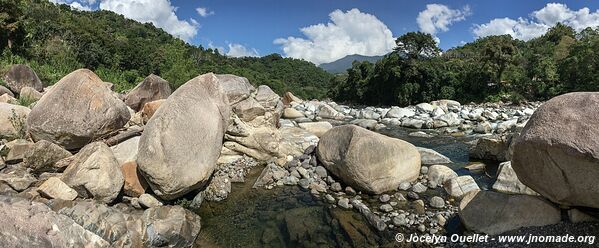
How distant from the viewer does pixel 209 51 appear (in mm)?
104375

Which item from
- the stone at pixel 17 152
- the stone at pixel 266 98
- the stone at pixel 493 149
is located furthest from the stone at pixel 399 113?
the stone at pixel 17 152

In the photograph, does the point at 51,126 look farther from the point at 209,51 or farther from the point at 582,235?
the point at 209,51

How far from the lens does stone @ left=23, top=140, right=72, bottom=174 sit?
9.99 meters

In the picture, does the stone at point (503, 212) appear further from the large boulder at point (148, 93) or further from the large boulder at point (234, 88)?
the large boulder at point (148, 93)

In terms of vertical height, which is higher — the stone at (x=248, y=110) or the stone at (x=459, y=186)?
the stone at (x=248, y=110)

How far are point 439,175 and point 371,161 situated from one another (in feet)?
8.48

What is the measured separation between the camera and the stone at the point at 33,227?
4262mm

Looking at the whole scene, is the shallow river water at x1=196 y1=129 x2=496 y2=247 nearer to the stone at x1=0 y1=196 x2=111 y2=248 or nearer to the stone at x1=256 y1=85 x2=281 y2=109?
the stone at x1=0 y1=196 x2=111 y2=248

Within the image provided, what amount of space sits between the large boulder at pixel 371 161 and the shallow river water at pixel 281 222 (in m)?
1.21

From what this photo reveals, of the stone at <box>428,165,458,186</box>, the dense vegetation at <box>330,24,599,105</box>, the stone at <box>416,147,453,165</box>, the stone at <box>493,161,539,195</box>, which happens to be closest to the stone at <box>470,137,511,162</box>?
the stone at <box>416,147,453,165</box>

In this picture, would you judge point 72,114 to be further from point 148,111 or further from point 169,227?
point 169,227

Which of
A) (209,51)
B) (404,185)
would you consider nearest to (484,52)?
(404,185)

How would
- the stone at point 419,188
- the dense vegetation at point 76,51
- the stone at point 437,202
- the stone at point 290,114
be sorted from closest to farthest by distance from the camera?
the stone at point 437,202 < the stone at point 419,188 < the stone at point 290,114 < the dense vegetation at point 76,51

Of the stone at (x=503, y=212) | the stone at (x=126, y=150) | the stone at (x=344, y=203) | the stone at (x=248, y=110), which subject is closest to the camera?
the stone at (x=503, y=212)
